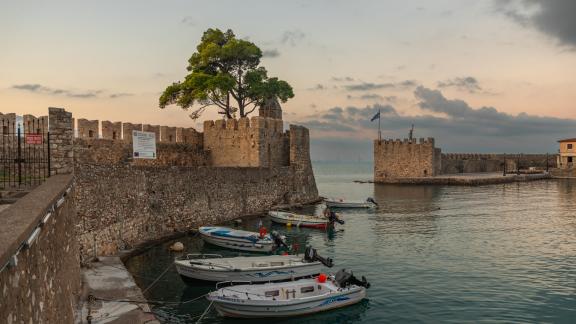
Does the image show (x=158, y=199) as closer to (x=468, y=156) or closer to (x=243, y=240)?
(x=243, y=240)

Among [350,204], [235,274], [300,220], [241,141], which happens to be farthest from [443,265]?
[350,204]

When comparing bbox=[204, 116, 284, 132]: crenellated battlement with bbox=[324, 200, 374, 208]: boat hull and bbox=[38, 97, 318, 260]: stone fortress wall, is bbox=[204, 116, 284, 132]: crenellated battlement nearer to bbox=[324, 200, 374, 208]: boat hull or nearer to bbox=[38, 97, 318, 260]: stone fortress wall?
bbox=[38, 97, 318, 260]: stone fortress wall

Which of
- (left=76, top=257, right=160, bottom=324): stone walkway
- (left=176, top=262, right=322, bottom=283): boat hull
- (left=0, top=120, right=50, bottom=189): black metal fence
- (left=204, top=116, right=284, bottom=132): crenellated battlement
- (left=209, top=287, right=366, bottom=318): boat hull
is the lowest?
(left=209, top=287, right=366, bottom=318): boat hull

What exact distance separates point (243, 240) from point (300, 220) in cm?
832

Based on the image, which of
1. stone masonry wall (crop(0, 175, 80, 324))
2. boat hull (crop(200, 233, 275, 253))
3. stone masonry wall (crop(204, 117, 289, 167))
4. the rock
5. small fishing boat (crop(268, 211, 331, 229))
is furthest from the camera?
stone masonry wall (crop(204, 117, 289, 167))

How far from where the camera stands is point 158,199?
25406 mm

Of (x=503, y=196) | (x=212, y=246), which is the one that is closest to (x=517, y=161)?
(x=503, y=196)

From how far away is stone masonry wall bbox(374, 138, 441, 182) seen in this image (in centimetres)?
7262

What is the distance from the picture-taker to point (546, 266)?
21078 millimetres

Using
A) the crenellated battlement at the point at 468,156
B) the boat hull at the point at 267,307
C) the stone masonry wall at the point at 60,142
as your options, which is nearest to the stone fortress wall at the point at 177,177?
the stone masonry wall at the point at 60,142

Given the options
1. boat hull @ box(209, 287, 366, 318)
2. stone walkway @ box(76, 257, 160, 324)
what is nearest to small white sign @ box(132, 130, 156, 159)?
stone walkway @ box(76, 257, 160, 324)

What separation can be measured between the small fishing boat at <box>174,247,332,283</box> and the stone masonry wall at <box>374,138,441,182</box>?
56.8m

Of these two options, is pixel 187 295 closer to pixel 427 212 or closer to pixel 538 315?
pixel 538 315

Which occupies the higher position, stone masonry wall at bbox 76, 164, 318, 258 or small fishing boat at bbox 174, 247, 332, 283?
stone masonry wall at bbox 76, 164, 318, 258
